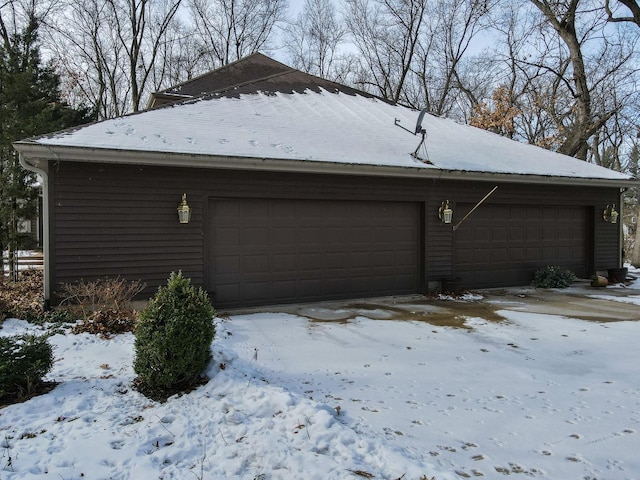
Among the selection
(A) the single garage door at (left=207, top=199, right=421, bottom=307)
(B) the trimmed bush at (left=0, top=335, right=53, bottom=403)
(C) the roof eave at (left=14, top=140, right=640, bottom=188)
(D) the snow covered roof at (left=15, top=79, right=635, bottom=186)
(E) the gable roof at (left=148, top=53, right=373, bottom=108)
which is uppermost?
(E) the gable roof at (left=148, top=53, right=373, bottom=108)

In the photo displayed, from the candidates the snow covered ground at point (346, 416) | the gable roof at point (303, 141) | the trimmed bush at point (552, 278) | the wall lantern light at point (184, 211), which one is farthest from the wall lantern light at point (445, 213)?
the wall lantern light at point (184, 211)

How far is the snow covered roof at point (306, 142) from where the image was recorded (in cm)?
716

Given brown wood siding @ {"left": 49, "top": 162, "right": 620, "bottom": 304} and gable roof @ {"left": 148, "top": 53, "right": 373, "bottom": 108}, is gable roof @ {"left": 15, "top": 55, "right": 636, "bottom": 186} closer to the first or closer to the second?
gable roof @ {"left": 148, "top": 53, "right": 373, "bottom": 108}

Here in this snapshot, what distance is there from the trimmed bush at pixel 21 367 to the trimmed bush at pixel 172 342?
757 mm

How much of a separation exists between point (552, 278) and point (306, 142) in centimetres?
636

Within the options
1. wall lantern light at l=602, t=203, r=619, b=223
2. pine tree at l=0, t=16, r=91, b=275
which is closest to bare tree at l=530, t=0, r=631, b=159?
wall lantern light at l=602, t=203, r=619, b=223

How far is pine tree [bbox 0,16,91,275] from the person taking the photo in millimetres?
11875

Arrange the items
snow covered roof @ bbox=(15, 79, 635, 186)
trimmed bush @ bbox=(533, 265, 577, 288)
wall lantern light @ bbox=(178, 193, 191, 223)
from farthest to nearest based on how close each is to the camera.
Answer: trimmed bush @ bbox=(533, 265, 577, 288)
wall lantern light @ bbox=(178, 193, 191, 223)
snow covered roof @ bbox=(15, 79, 635, 186)

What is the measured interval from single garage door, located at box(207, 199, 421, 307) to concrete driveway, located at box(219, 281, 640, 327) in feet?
1.13

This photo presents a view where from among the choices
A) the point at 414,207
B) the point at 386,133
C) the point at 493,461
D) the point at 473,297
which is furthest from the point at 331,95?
the point at 493,461

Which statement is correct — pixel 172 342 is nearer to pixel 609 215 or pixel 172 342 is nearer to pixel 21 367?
pixel 21 367

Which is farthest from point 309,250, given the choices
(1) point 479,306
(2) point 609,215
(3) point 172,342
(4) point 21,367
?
(2) point 609,215

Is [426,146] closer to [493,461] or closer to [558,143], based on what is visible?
[493,461]

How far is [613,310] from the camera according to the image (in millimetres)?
7770
